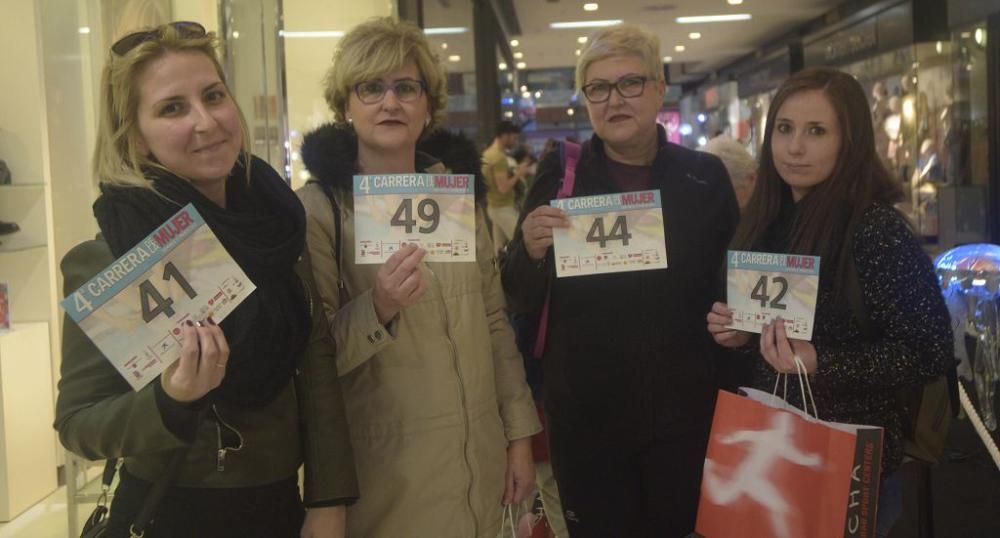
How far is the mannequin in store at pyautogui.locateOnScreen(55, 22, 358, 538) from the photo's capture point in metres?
1.31

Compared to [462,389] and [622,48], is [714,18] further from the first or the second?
[462,389]

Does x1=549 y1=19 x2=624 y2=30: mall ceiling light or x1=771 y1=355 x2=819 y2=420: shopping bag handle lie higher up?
x1=549 y1=19 x2=624 y2=30: mall ceiling light

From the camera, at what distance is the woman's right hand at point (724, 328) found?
75.2 inches

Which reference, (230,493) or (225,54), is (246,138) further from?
(225,54)

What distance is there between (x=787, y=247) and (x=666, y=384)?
0.46 meters

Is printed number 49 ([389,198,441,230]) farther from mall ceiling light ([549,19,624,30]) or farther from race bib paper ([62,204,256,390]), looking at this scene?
mall ceiling light ([549,19,624,30])

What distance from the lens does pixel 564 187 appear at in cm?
223

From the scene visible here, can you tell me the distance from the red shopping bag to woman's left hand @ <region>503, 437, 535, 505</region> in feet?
1.25

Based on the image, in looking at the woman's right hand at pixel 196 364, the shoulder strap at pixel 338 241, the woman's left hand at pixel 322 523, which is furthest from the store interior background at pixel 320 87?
the woman's left hand at pixel 322 523

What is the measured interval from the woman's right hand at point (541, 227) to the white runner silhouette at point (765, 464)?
60 cm

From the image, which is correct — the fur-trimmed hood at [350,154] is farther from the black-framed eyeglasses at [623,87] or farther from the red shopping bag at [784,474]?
the red shopping bag at [784,474]

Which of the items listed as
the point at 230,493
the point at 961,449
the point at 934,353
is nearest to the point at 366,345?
the point at 230,493

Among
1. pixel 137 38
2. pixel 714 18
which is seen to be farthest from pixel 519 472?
pixel 714 18

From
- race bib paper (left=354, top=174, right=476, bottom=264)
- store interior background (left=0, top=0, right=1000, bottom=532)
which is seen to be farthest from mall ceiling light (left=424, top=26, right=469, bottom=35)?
race bib paper (left=354, top=174, right=476, bottom=264)
